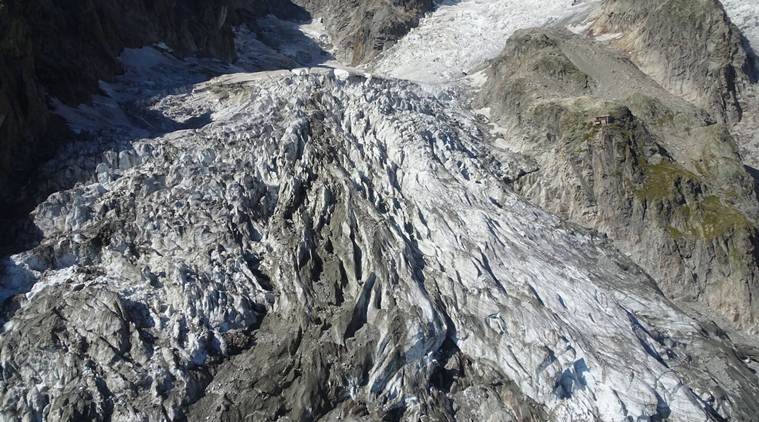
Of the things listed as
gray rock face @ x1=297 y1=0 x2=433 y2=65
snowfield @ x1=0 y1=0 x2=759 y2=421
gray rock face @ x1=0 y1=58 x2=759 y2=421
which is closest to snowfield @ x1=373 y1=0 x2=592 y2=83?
gray rock face @ x1=297 y1=0 x2=433 y2=65

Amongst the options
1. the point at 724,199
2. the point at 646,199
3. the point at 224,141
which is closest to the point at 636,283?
the point at 646,199

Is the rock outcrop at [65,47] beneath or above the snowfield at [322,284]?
above

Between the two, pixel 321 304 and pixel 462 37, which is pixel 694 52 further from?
pixel 321 304

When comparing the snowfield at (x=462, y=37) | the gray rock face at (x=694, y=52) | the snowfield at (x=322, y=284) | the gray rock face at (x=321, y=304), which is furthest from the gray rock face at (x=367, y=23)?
the gray rock face at (x=321, y=304)

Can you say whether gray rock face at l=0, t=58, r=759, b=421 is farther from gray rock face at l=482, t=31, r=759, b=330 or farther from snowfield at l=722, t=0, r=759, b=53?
snowfield at l=722, t=0, r=759, b=53

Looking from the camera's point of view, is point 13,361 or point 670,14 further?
point 670,14

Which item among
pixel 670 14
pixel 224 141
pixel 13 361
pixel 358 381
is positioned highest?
pixel 670 14

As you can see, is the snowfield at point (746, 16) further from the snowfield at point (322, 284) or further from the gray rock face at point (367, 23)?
the gray rock face at point (367, 23)

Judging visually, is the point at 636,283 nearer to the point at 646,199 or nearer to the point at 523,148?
the point at 646,199
